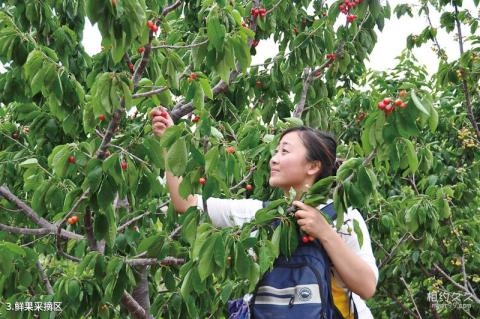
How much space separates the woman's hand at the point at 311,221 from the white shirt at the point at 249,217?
7.9 inches

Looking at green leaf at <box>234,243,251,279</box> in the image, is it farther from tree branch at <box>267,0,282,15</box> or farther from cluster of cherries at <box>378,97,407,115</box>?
tree branch at <box>267,0,282,15</box>

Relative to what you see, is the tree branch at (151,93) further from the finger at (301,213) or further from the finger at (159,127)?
the finger at (301,213)

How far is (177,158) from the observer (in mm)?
2912

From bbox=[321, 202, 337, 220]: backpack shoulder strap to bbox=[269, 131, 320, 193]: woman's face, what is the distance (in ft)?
0.71

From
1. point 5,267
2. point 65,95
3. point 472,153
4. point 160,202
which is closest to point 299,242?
point 5,267

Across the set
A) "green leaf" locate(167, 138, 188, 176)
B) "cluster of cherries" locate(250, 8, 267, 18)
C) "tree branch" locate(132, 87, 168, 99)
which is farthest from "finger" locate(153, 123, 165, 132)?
"cluster of cherries" locate(250, 8, 267, 18)

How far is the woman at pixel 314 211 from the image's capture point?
2660mm

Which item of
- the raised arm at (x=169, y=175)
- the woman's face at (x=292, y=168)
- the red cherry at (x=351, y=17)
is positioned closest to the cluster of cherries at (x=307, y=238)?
the woman's face at (x=292, y=168)

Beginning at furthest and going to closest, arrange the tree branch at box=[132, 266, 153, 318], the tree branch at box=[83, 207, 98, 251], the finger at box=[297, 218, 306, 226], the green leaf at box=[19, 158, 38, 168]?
the tree branch at box=[132, 266, 153, 318]
the green leaf at box=[19, 158, 38, 168]
the tree branch at box=[83, 207, 98, 251]
the finger at box=[297, 218, 306, 226]

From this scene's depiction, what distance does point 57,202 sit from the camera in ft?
12.5

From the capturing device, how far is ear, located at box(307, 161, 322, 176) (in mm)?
2998

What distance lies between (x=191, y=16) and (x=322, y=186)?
3.12 m

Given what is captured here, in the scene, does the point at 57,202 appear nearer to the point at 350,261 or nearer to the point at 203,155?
the point at 203,155

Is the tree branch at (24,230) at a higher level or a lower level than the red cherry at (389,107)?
higher
